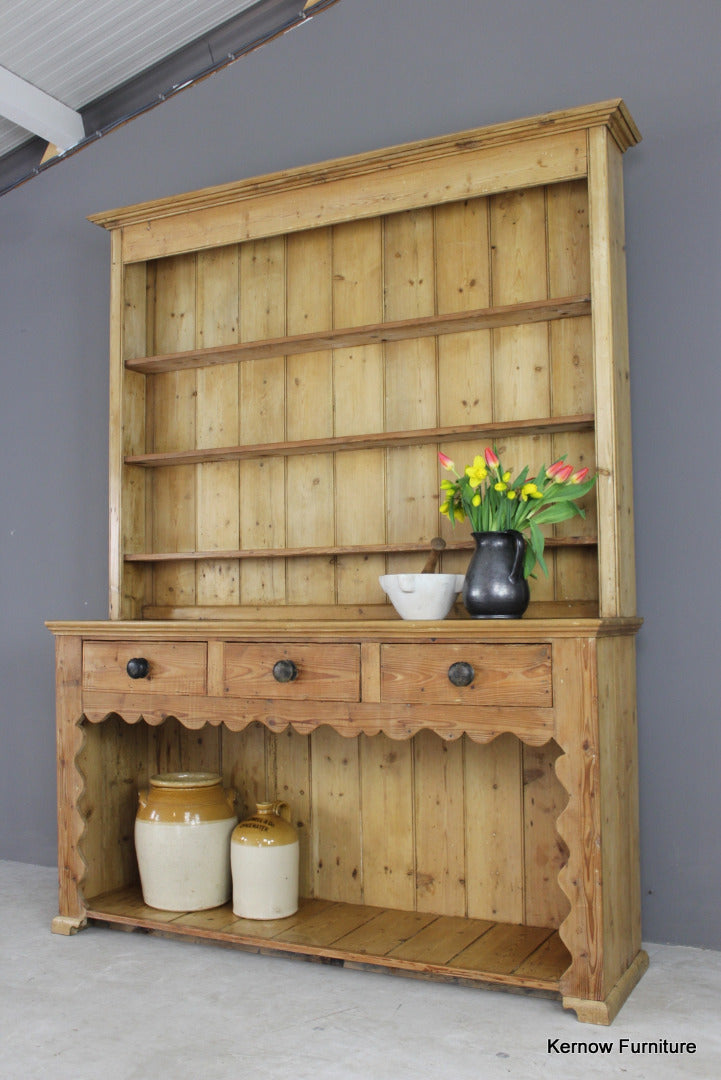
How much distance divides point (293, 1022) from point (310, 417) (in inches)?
70.8

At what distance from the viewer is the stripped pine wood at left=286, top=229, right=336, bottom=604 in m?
3.17

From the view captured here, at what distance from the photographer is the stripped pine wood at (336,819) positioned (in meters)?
3.06

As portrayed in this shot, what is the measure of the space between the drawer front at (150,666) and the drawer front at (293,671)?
0.34 feet

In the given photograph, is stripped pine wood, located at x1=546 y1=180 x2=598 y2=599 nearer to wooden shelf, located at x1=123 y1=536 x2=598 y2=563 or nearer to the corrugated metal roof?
wooden shelf, located at x1=123 y1=536 x2=598 y2=563

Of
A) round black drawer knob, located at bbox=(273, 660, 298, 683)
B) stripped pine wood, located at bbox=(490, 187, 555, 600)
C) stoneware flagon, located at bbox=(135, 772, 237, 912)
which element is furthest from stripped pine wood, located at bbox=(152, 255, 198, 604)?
stripped pine wood, located at bbox=(490, 187, 555, 600)

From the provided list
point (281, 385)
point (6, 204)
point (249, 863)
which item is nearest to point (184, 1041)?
point (249, 863)

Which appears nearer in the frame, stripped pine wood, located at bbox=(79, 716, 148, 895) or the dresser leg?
the dresser leg

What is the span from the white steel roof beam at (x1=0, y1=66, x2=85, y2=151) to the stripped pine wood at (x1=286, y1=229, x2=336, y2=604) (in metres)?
1.21

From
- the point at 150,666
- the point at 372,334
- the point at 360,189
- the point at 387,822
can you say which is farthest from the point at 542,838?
the point at 360,189

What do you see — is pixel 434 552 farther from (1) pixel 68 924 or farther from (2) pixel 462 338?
(1) pixel 68 924

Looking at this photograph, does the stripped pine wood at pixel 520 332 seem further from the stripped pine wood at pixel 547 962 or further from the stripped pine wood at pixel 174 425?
the stripped pine wood at pixel 547 962

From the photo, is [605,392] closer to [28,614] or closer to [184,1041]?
[184,1041]

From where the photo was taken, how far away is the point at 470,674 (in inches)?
94.0

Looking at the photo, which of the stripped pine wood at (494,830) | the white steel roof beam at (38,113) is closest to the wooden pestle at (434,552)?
the stripped pine wood at (494,830)
